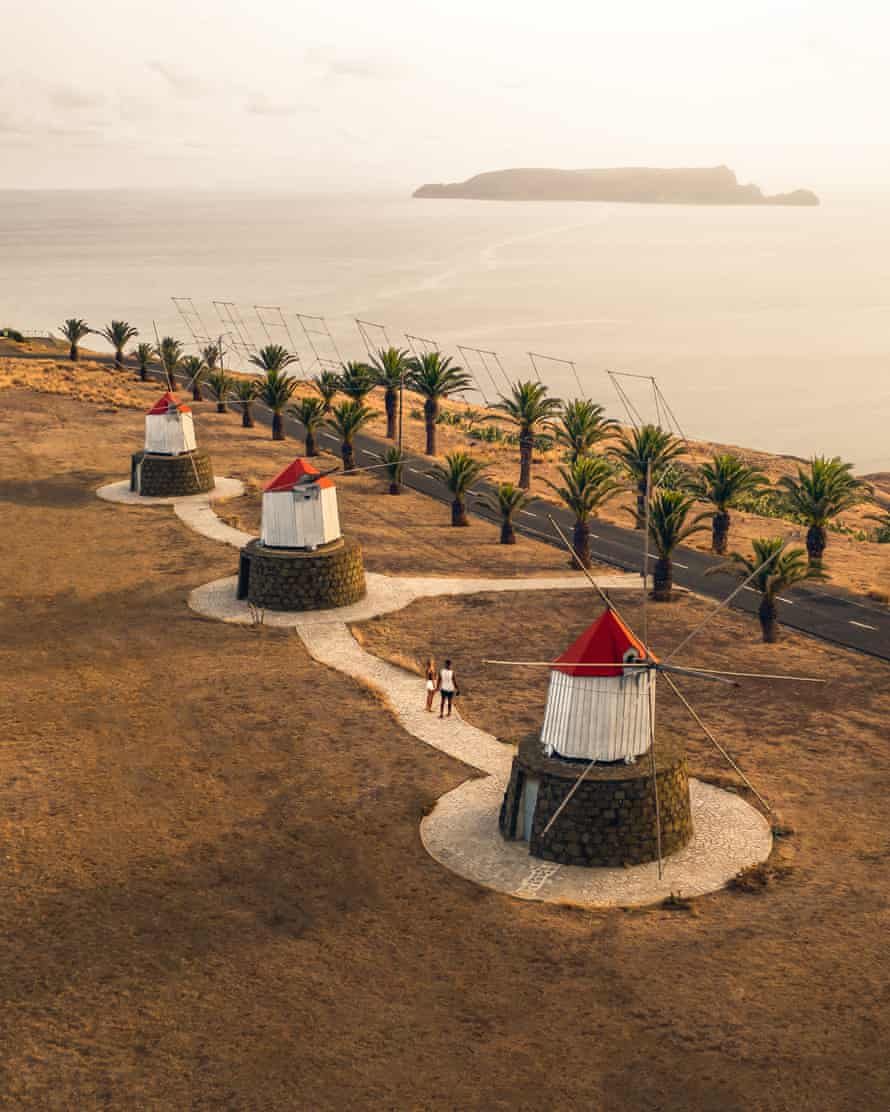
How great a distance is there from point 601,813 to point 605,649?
131 inches

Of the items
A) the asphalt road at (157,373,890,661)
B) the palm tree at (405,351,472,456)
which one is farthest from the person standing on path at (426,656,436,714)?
the palm tree at (405,351,472,456)

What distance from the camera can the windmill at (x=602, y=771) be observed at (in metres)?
24.8

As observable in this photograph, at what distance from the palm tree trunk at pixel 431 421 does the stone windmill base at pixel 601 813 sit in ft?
170

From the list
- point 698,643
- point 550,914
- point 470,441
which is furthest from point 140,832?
point 470,441

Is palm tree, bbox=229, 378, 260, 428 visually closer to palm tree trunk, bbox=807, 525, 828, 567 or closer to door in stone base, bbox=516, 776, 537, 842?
palm tree trunk, bbox=807, 525, 828, 567

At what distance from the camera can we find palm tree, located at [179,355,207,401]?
90188mm

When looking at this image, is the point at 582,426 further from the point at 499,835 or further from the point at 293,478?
the point at 499,835

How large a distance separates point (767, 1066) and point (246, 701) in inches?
734

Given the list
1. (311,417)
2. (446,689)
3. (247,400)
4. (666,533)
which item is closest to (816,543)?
(666,533)

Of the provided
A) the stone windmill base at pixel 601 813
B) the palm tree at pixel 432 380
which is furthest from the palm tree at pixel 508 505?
the stone windmill base at pixel 601 813

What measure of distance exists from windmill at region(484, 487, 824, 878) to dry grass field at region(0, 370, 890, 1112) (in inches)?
82.1

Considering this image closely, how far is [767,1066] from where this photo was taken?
60.5 feet

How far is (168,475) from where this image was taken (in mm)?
58781

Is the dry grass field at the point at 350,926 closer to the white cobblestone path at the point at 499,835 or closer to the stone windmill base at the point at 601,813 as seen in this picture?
the white cobblestone path at the point at 499,835
